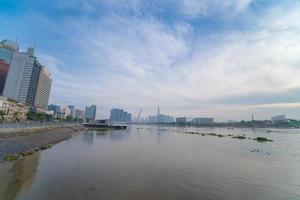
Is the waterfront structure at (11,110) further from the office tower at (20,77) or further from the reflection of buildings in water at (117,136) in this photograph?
the reflection of buildings in water at (117,136)

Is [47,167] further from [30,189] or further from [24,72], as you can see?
[24,72]

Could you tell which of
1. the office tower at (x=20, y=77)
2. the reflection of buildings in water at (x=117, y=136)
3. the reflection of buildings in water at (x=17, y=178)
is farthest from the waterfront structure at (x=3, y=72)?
the reflection of buildings in water at (x=17, y=178)

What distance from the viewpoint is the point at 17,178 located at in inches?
725

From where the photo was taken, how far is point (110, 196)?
1530 cm

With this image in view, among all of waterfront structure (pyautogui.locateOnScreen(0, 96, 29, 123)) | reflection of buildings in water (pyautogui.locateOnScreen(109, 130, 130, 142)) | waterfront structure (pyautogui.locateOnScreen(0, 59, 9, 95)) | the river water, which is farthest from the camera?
waterfront structure (pyautogui.locateOnScreen(0, 59, 9, 95))

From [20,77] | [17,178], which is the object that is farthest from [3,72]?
[17,178]

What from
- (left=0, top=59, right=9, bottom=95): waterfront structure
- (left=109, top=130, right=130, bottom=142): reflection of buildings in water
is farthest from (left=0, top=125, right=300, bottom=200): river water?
(left=0, top=59, right=9, bottom=95): waterfront structure

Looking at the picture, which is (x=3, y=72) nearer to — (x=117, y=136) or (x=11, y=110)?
(x=11, y=110)

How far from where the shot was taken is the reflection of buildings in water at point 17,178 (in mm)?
14788

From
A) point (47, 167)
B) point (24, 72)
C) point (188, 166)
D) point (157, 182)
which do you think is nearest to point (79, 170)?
point (47, 167)

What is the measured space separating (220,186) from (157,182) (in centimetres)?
541

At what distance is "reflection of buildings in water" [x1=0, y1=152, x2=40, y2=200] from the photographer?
1479 cm

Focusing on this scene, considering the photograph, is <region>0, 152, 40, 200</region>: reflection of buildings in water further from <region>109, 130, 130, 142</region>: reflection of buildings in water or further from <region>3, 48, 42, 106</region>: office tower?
<region>3, 48, 42, 106</region>: office tower

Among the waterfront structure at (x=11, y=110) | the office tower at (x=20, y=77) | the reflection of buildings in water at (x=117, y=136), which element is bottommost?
the reflection of buildings in water at (x=117, y=136)
